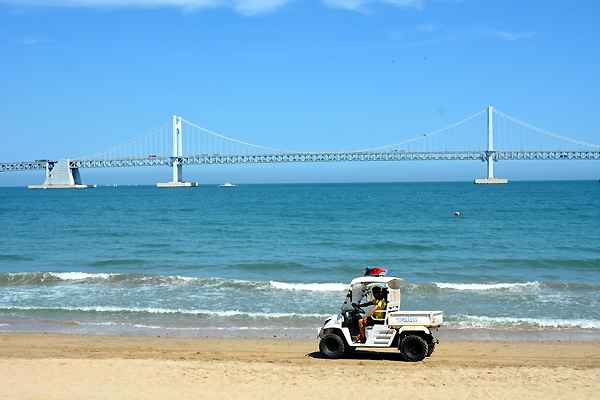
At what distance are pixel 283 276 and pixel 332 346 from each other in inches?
304

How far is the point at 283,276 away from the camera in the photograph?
15367 mm

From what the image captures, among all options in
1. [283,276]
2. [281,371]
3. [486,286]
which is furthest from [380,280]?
[283,276]

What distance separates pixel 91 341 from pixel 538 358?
6604 mm

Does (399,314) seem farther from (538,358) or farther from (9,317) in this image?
(9,317)

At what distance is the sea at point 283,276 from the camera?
1028 centimetres

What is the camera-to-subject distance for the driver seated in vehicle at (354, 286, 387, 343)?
7.52 meters

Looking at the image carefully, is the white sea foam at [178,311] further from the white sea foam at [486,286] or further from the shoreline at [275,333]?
the white sea foam at [486,286]

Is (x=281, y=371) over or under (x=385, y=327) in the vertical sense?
under

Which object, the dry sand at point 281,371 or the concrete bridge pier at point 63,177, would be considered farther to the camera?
the concrete bridge pier at point 63,177

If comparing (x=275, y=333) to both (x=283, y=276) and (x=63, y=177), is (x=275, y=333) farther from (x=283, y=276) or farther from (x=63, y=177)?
(x=63, y=177)

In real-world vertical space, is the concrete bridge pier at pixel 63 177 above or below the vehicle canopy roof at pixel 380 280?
above

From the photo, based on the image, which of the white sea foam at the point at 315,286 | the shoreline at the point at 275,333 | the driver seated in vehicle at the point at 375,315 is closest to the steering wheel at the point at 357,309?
the driver seated in vehicle at the point at 375,315

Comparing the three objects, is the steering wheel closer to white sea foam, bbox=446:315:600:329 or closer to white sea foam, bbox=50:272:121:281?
white sea foam, bbox=446:315:600:329

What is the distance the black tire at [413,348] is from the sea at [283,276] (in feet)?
7.03
